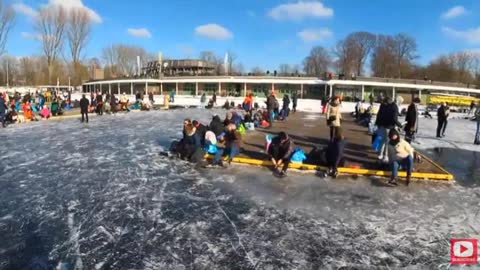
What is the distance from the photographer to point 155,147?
42.1 feet

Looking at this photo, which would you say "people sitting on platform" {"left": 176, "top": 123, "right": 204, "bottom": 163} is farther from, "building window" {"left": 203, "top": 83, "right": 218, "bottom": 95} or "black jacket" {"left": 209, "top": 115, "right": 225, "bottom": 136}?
"building window" {"left": 203, "top": 83, "right": 218, "bottom": 95}

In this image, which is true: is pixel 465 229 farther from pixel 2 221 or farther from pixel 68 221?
pixel 2 221

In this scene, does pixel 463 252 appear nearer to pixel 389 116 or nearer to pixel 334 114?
pixel 389 116

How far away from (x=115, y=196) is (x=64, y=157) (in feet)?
14.5

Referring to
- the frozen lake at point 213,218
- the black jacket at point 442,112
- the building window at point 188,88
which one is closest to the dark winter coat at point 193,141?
the frozen lake at point 213,218

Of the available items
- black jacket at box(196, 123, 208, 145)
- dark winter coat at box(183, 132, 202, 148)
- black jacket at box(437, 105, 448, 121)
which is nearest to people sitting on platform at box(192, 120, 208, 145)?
black jacket at box(196, 123, 208, 145)

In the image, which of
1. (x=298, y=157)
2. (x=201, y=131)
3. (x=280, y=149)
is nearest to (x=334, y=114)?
(x=298, y=157)

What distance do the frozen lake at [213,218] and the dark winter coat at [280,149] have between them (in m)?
0.55

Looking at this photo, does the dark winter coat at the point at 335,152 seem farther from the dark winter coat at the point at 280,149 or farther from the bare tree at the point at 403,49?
the bare tree at the point at 403,49

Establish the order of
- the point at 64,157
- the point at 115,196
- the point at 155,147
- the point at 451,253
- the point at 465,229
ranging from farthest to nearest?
the point at 155,147 < the point at 64,157 < the point at 115,196 < the point at 465,229 < the point at 451,253

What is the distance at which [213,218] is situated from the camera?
6578 millimetres

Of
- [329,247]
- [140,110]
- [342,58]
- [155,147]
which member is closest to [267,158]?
[155,147]

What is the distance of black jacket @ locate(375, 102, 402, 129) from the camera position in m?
10.2

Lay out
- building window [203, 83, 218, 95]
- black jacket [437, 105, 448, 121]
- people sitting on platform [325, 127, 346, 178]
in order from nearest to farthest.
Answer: people sitting on platform [325, 127, 346, 178] < black jacket [437, 105, 448, 121] < building window [203, 83, 218, 95]
